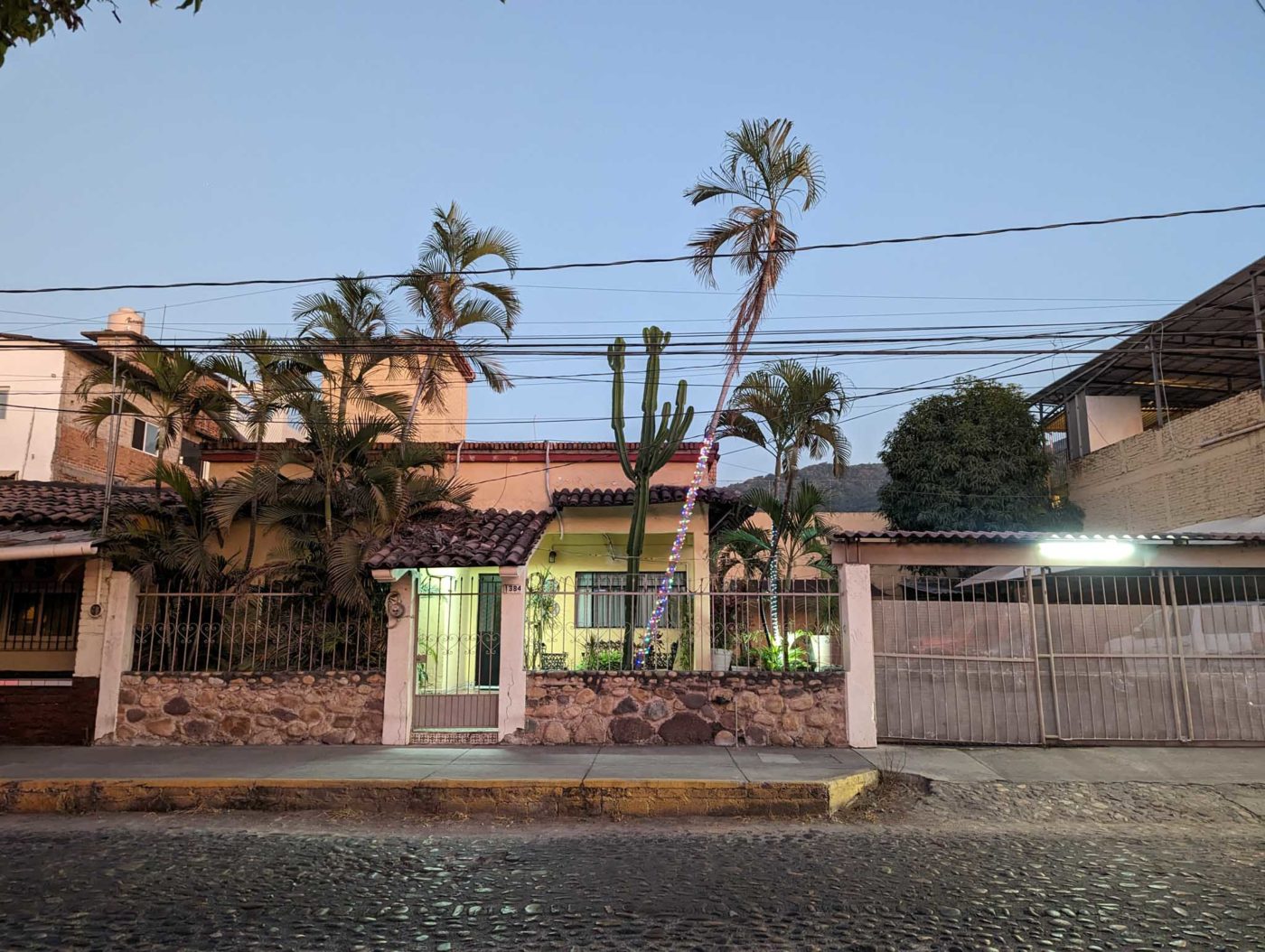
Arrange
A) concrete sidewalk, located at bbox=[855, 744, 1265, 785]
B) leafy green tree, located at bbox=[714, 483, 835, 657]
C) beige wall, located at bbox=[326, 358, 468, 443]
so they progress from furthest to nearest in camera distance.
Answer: beige wall, located at bbox=[326, 358, 468, 443] → leafy green tree, located at bbox=[714, 483, 835, 657] → concrete sidewalk, located at bbox=[855, 744, 1265, 785]

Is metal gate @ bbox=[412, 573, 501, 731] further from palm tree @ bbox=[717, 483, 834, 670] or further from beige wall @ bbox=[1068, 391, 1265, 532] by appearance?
beige wall @ bbox=[1068, 391, 1265, 532]

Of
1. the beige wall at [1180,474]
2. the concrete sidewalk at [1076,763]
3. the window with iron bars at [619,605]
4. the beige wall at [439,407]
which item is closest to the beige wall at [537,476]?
the window with iron bars at [619,605]

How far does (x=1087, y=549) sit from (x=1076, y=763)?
260cm

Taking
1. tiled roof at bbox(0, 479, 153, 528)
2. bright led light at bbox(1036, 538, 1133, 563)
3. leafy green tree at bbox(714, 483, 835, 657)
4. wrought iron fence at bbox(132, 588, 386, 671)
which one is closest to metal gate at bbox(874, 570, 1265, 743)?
bright led light at bbox(1036, 538, 1133, 563)

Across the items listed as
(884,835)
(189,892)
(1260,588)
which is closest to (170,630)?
(189,892)

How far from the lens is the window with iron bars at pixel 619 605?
1241 cm

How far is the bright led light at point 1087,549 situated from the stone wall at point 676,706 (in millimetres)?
2971

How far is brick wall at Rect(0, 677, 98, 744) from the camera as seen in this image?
11297 mm

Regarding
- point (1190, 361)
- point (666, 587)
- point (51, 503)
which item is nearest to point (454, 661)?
point (666, 587)

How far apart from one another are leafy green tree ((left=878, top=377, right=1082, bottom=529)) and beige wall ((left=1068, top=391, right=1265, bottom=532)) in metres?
1.13

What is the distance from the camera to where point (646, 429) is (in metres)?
12.8

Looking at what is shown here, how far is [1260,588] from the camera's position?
38.9 feet

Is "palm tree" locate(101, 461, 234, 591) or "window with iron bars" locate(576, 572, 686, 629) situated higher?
"palm tree" locate(101, 461, 234, 591)

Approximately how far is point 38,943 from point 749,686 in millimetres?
7688
